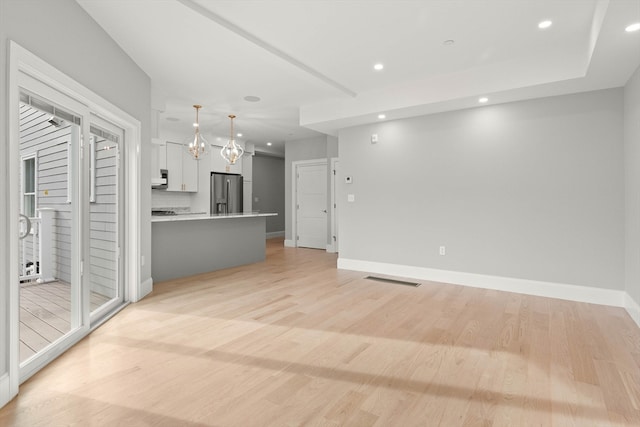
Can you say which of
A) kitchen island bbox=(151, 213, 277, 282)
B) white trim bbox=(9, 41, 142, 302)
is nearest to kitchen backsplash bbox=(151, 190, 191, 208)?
kitchen island bbox=(151, 213, 277, 282)

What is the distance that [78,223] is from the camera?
9.04 feet

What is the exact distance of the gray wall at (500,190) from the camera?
150 inches

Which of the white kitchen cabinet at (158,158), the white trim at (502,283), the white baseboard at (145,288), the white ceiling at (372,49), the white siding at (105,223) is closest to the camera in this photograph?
the white ceiling at (372,49)

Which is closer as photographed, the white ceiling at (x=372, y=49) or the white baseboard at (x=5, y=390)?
the white baseboard at (x=5, y=390)

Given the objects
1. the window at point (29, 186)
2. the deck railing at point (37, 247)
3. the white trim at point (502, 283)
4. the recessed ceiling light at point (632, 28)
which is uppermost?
the recessed ceiling light at point (632, 28)

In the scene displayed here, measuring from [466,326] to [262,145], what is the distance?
24.6 ft

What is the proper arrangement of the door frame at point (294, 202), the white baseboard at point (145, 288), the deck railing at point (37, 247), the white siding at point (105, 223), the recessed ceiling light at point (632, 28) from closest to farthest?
the deck railing at point (37, 247) < the recessed ceiling light at point (632, 28) < the white siding at point (105, 223) < the white baseboard at point (145, 288) < the door frame at point (294, 202)

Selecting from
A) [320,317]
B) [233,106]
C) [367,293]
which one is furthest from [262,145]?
[320,317]

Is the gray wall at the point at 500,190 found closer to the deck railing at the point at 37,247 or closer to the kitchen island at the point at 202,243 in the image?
the kitchen island at the point at 202,243

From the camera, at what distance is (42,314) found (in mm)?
2521

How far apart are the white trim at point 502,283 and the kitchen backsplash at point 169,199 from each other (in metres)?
4.45

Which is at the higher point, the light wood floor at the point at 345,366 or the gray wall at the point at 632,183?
the gray wall at the point at 632,183

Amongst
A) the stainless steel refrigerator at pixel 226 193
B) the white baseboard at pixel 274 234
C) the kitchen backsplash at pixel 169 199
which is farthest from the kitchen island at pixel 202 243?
the white baseboard at pixel 274 234

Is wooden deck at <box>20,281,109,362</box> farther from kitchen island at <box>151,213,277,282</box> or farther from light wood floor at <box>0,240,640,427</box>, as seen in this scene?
kitchen island at <box>151,213,277,282</box>
